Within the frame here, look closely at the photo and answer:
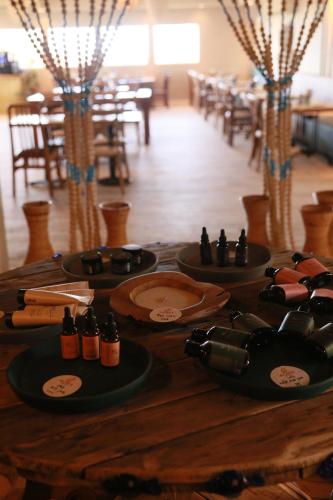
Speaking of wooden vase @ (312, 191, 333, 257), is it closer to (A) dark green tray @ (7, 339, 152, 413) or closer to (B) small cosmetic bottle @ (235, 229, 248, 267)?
(B) small cosmetic bottle @ (235, 229, 248, 267)

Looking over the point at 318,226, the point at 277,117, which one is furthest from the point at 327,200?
the point at 277,117

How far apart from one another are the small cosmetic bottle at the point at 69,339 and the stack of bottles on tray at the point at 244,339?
26cm

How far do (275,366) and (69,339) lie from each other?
47 centimetres

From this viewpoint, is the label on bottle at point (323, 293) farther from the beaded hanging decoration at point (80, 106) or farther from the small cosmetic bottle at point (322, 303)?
the beaded hanging decoration at point (80, 106)

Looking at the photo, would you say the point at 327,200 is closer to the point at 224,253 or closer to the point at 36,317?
the point at 224,253

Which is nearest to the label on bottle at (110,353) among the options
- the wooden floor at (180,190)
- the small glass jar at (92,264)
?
the small glass jar at (92,264)

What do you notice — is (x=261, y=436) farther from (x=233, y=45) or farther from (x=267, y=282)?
(x=233, y=45)

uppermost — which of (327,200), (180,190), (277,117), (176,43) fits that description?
(176,43)

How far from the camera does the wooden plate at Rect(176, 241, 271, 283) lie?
1.68m

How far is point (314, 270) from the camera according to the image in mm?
1627

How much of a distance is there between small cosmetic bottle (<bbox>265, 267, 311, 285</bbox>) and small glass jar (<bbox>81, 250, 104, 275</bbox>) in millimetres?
536

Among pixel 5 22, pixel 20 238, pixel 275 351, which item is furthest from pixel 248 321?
pixel 5 22

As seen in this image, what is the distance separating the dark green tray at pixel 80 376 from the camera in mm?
1068

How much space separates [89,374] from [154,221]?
3445mm
